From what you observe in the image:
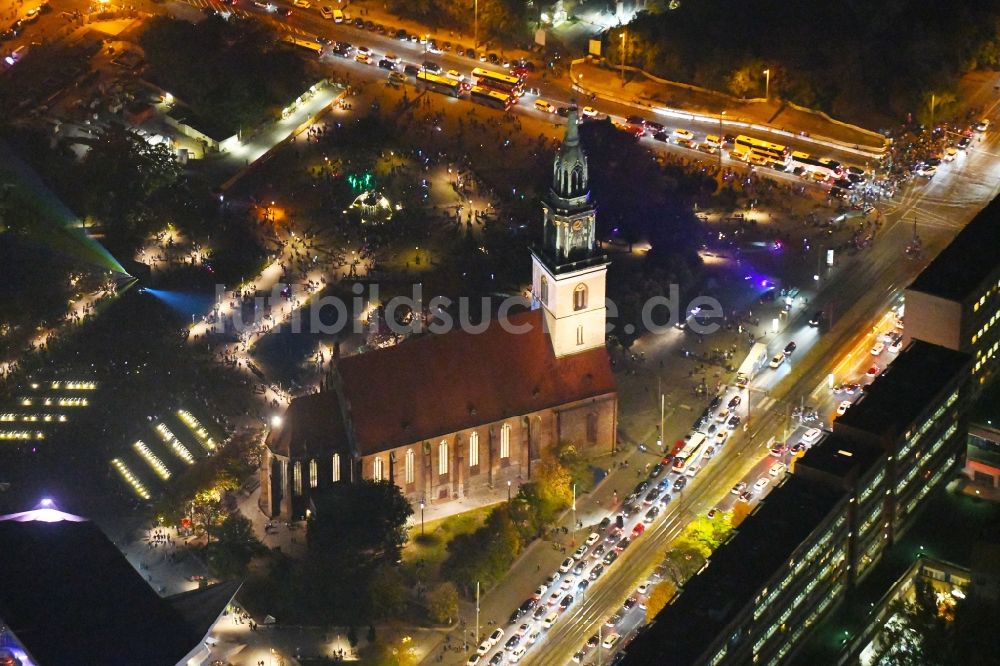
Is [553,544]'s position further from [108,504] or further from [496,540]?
[108,504]

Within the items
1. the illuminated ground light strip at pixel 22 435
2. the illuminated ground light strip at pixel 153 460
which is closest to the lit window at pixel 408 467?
the illuminated ground light strip at pixel 153 460

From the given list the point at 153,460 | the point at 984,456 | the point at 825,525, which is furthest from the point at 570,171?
the point at 153,460

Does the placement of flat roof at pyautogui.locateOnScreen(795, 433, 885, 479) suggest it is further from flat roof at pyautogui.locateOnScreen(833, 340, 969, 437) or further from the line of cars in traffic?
the line of cars in traffic

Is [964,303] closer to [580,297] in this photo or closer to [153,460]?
[580,297]

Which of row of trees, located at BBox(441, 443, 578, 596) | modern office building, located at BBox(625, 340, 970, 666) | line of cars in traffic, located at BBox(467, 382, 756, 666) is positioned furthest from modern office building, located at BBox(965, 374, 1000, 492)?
row of trees, located at BBox(441, 443, 578, 596)

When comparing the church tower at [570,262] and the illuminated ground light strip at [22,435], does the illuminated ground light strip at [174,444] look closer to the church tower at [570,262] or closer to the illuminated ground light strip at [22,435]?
the illuminated ground light strip at [22,435]
